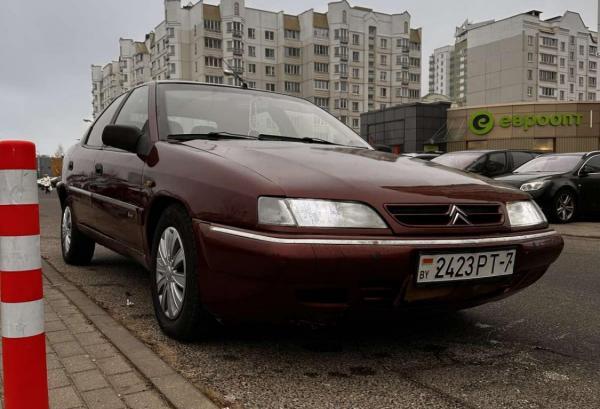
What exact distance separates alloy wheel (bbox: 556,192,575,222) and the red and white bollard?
10.0m

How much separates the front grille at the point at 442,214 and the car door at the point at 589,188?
8.94 meters

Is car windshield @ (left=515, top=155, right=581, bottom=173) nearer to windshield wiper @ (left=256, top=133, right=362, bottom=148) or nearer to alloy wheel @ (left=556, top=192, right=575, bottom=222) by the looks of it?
alloy wheel @ (left=556, top=192, right=575, bottom=222)

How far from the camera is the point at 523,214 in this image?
2996mm

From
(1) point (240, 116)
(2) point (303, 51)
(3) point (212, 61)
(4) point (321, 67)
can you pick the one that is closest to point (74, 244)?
(1) point (240, 116)

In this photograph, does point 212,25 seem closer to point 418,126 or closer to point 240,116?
point 418,126

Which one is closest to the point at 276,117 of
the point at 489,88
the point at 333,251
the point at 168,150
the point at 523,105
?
the point at 168,150

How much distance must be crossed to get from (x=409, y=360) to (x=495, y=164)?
1065cm

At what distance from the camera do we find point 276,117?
4012 millimetres

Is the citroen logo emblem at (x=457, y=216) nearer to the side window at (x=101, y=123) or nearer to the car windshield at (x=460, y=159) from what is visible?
the side window at (x=101, y=123)

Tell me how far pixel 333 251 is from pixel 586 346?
5.66 feet

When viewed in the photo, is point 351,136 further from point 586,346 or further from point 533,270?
point 586,346

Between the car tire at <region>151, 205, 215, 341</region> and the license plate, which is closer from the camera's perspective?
the license plate

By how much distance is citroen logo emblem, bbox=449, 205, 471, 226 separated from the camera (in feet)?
8.52

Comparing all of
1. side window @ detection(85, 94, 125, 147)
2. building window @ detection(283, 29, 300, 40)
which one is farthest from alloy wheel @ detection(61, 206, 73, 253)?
building window @ detection(283, 29, 300, 40)
